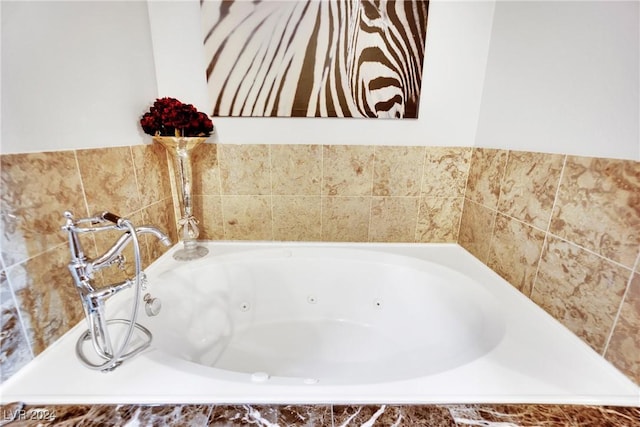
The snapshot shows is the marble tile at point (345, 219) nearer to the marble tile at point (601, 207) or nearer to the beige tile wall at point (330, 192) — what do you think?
the beige tile wall at point (330, 192)

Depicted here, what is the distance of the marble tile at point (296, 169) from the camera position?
1.35 metres

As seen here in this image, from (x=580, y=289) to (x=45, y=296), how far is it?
5.22 ft

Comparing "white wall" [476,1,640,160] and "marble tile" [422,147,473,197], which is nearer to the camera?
"white wall" [476,1,640,160]

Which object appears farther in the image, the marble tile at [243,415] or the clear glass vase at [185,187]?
the clear glass vase at [185,187]

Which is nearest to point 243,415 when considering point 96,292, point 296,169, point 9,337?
point 96,292

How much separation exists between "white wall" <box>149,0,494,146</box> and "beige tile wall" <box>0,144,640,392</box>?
2.8 inches

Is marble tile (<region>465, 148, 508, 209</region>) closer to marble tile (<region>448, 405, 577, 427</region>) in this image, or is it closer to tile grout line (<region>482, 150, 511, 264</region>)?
tile grout line (<region>482, 150, 511, 264</region>)

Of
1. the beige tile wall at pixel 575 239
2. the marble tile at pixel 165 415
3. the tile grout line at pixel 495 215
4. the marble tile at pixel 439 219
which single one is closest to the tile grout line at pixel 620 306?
the beige tile wall at pixel 575 239

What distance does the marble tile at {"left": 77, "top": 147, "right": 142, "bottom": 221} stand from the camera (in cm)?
90

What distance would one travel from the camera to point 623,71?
708 millimetres

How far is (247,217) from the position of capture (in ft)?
4.78

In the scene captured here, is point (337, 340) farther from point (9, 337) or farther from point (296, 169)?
point (9, 337)

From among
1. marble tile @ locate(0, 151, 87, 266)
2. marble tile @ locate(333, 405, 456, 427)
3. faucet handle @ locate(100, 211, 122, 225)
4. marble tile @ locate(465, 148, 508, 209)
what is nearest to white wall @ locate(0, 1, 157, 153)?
marble tile @ locate(0, 151, 87, 266)

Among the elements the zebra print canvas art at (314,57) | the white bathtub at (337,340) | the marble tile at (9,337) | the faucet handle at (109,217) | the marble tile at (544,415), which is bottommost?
the white bathtub at (337,340)
